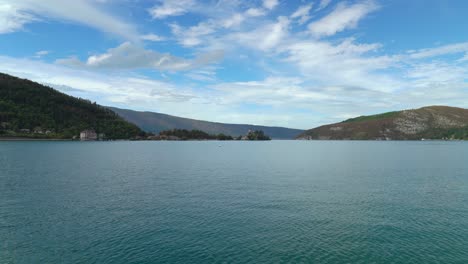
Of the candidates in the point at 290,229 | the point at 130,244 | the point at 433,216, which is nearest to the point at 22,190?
the point at 130,244

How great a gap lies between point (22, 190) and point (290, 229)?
60.1 m

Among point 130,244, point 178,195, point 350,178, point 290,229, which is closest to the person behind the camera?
point 130,244

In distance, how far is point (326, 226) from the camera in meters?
43.3

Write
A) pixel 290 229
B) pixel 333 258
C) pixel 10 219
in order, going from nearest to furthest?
pixel 333 258
pixel 290 229
pixel 10 219

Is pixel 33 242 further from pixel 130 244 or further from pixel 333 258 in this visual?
pixel 333 258

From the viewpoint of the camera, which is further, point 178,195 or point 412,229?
point 178,195

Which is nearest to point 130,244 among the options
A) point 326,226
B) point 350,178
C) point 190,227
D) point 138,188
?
point 190,227

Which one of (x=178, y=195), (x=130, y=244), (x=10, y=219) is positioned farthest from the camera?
(x=178, y=195)

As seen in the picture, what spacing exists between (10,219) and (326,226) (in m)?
46.8

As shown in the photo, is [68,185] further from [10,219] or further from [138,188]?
[10,219]

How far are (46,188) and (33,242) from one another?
38.8m

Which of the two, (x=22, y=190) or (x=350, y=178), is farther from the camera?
(x=350, y=178)

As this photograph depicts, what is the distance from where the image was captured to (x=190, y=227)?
42.6 metres

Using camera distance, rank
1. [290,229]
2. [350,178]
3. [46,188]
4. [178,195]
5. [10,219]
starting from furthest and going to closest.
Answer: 1. [350,178]
2. [46,188]
3. [178,195]
4. [10,219]
5. [290,229]
